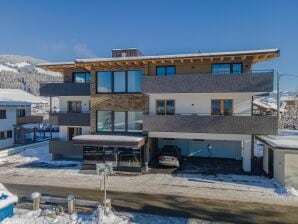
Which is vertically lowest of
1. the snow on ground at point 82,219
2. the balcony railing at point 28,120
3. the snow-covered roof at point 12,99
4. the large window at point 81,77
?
the snow on ground at point 82,219

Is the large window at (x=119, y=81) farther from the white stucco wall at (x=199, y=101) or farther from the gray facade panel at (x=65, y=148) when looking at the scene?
the gray facade panel at (x=65, y=148)

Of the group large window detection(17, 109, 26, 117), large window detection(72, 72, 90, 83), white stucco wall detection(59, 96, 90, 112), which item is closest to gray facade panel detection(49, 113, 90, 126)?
white stucco wall detection(59, 96, 90, 112)

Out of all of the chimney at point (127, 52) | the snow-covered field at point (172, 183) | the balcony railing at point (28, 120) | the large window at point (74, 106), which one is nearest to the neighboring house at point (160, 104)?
the chimney at point (127, 52)

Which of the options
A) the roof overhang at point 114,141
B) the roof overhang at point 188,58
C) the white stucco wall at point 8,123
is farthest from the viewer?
the white stucco wall at point 8,123

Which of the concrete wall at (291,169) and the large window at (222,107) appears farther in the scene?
the large window at (222,107)

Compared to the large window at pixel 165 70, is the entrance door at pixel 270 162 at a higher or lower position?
lower

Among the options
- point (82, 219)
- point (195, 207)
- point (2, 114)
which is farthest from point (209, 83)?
point (2, 114)

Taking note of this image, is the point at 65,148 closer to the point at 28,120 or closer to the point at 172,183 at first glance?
the point at 172,183
